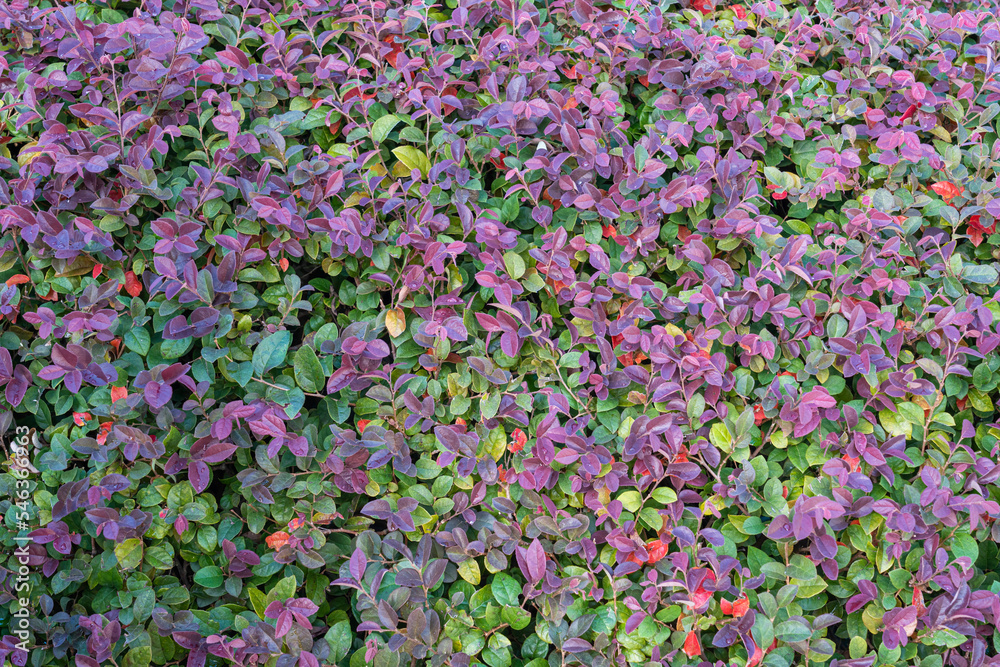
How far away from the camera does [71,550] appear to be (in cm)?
150

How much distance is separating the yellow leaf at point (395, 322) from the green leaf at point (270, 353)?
0.22 m

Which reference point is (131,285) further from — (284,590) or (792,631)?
(792,631)

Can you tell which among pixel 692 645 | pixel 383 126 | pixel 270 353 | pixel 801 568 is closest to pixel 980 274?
pixel 801 568

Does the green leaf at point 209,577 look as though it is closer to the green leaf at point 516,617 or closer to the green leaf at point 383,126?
the green leaf at point 516,617

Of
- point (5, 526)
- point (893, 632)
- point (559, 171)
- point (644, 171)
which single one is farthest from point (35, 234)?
point (893, 632)

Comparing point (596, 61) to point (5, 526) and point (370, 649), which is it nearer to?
point (370, 649)

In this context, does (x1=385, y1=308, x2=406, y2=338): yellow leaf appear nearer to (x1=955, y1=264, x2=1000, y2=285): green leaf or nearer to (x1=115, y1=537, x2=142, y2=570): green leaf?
(x1=115, y1=537, x2=142, y2=570): green leaf

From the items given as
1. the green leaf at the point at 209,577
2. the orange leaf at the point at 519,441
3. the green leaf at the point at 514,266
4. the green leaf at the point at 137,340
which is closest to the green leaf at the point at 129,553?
the green leaf at the point at 209,577

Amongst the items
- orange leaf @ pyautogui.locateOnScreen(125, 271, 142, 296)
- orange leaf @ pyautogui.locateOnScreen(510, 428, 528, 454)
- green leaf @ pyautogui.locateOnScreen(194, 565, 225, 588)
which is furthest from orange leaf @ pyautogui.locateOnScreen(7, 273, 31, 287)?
orange leaf @ pyautogui.locateOnScreen(510, 428, 528, 454)

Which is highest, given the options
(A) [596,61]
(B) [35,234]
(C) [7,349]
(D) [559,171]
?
(A) [596,61]

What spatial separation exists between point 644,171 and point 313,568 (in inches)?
45.9

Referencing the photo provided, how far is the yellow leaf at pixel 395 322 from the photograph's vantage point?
1.57 m

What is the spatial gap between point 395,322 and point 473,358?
0.20 m

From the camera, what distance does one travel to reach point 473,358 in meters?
1.51
